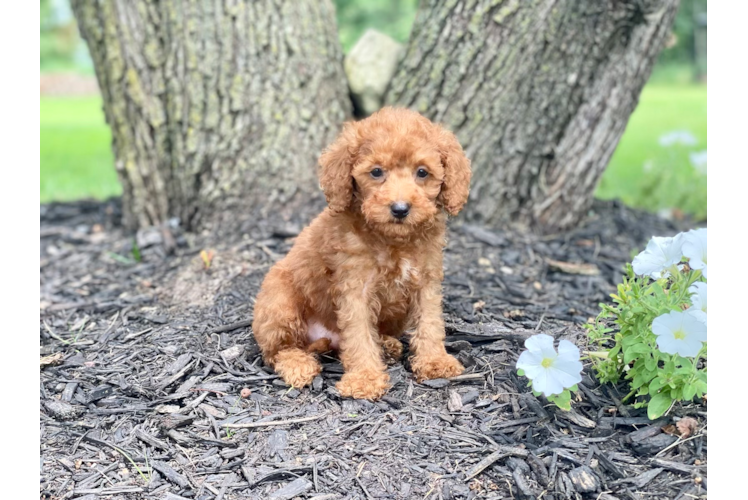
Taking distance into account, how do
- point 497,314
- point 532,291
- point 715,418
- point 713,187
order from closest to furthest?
point 713,187 → point 715,418 → point 497,314 → point 532,291

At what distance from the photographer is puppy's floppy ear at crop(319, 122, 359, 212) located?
3836 millimetres

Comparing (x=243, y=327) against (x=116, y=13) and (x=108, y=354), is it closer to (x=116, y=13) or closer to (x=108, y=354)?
(x=108, y=354)

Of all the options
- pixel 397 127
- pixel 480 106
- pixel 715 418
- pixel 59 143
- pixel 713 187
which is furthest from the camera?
pixel 59 143

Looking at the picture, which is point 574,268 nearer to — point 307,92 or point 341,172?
point 341,172

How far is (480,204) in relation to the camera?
234 inches

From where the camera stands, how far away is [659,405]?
333 centimetres

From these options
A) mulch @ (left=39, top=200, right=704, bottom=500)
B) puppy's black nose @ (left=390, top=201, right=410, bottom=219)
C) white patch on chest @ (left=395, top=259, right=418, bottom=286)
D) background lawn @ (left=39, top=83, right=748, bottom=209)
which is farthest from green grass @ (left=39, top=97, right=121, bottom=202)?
puppy's black nose @ (left=390, top=201, right=410, bottom=219)

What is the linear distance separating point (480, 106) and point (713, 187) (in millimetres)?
3207

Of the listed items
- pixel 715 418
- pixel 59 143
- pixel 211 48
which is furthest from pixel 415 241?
pixel 59 143

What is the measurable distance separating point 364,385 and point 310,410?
1.08 feet

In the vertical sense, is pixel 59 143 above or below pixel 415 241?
below

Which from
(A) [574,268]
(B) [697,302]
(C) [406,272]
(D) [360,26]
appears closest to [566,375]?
(B) [697,302]

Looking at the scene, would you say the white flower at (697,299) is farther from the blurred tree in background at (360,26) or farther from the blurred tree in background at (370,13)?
the blurred tree in background at (370,13)

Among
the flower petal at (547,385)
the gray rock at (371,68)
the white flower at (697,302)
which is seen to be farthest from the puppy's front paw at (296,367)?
the gray rock at (371,68)
